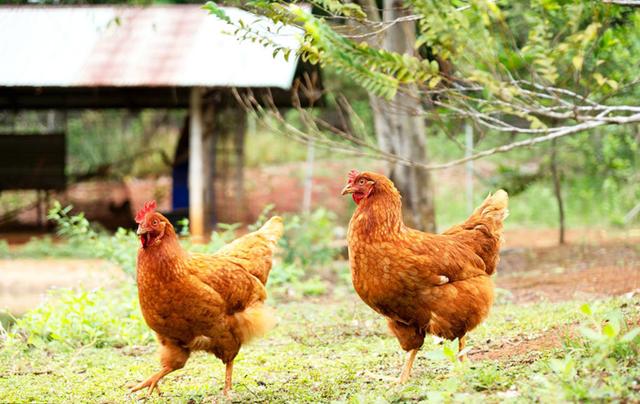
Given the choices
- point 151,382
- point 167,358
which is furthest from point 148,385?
point 167,358

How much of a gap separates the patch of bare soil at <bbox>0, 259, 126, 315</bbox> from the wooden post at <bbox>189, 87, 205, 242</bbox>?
199 cm

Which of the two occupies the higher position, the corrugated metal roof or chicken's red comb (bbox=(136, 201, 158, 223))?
the corrugated metal roof

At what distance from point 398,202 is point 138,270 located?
1.74 m

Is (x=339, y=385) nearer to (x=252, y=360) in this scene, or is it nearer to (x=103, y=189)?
(x=252, y=360)

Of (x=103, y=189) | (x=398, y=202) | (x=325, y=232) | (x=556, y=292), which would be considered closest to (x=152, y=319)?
(x=398, y=202)

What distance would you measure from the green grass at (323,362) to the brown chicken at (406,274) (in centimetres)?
25

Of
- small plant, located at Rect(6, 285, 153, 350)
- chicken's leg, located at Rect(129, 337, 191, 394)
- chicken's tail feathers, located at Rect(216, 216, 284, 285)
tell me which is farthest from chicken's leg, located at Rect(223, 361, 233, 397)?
small plant, located at Rect(6, 285, 153, 350)

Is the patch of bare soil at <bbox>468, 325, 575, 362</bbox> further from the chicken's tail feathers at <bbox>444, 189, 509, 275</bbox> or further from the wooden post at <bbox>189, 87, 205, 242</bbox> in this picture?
the wooden post at <bbox>189, 87, 205, 242</bbox>

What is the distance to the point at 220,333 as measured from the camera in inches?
220

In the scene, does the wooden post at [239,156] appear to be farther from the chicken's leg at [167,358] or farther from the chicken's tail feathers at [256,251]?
the chicken's leg at [167,358]

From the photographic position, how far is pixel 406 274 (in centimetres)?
536

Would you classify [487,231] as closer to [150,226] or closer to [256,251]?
[256,251]

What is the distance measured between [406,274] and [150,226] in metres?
1.63

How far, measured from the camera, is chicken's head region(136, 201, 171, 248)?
5289 millimetres
